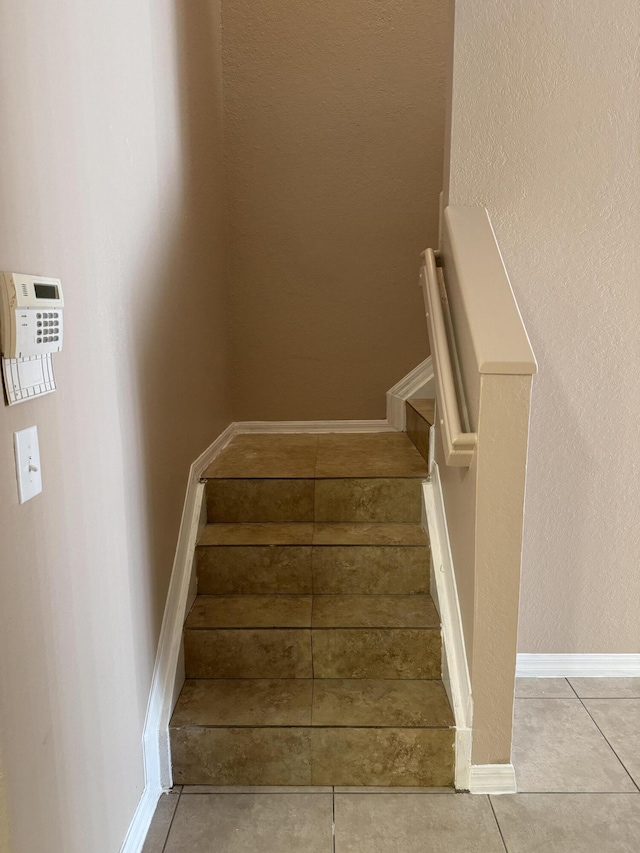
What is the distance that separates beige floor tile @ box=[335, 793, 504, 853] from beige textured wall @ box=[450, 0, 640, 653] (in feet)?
2.66

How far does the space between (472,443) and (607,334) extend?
90cm

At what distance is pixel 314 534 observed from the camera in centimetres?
234

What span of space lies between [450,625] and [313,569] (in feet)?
1.65

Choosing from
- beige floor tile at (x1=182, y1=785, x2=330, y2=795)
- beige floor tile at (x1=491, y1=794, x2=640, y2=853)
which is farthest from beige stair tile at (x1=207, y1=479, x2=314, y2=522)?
beige floor tile at (x1=491, y1=794, x2=640, y2=853)

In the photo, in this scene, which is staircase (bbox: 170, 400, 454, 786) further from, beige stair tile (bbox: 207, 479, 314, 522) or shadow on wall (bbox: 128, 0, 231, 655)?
shadow on wall (bbox: 128, 0, 231, 655)

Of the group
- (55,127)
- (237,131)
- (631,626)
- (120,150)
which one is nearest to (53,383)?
(55,127)

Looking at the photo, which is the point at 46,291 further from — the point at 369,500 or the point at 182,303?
the point at 369,500

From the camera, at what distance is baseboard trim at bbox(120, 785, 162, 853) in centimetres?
160

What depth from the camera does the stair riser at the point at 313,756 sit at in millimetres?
1852

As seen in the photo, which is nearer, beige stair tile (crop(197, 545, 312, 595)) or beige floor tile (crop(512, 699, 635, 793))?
beige floor tile (crop(512, 699, 635, 793))

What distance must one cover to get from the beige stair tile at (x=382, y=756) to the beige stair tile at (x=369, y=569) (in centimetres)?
51

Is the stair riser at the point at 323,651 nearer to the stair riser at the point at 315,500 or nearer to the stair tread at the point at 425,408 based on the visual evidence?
the stair riser at the point at 315,500

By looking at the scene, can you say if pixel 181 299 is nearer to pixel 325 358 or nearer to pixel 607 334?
pixel 325 358

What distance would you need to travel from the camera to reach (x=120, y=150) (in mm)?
1664
